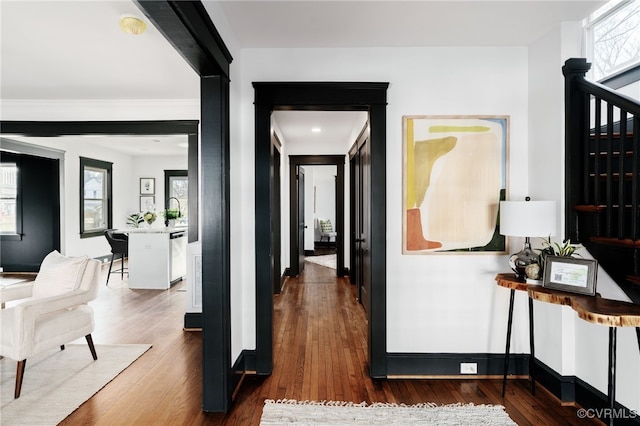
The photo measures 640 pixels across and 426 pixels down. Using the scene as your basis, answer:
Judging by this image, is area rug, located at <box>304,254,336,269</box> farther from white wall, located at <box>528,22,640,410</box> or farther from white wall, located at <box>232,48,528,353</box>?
white wall, located at <box>528,22,640,410</box>

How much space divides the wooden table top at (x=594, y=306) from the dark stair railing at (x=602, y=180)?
0.21m

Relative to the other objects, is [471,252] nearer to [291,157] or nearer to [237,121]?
[237,121]

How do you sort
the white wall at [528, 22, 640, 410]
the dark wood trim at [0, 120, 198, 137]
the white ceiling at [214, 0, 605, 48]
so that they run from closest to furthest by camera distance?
1. the white wall at [528, 22, 640, 410]
2. the white ceiling at [214, 0, 605, 48]
3. the dark wood trim at [0, 120, 198, 137]

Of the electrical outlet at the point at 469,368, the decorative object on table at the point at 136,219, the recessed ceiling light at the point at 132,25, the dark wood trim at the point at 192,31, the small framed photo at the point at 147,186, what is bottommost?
the electrical outlet at the point at 469,368

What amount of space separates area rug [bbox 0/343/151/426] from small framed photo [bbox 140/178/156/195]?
5932mm

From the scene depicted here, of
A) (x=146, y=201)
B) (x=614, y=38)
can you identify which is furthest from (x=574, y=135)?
(x=146, y=201)

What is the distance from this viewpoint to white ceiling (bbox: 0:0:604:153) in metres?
2.16

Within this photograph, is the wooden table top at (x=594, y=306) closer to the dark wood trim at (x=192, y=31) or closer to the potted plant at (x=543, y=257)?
the potted plant at (x=543, y=257)

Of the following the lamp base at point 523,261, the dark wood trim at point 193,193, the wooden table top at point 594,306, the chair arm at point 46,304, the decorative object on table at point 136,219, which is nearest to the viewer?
the wooden table top at point 594,306

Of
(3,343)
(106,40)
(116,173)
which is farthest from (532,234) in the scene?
(116,173)

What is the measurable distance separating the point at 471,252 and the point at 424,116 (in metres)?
1.17

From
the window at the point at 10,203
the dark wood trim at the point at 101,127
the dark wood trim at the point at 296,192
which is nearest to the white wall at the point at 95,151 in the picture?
the dark wood trim at the point at 101,127

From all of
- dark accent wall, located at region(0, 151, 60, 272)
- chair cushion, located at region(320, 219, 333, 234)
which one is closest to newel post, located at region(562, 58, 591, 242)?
dark accent wall, located at region(0, 151, 60, 272)

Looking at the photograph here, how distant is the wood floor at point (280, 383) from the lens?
2.18m
